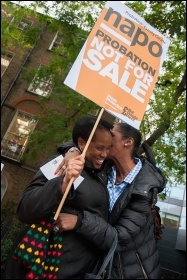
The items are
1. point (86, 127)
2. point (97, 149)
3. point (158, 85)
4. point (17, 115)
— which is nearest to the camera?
point (97, 149)

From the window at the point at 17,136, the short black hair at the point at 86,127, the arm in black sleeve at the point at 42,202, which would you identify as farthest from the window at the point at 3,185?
the arm in black sleeve at the point at 42,202

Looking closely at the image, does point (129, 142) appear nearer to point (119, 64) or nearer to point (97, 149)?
point (97, 149)

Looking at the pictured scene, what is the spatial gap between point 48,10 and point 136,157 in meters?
8.23

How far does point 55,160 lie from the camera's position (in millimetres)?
2186

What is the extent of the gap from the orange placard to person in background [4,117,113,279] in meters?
0.31

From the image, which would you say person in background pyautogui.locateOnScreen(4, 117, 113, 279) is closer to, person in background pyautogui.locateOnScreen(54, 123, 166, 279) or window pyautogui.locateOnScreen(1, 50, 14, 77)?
person in background pyautogui.locateOnScreen(54, 123, 166, 279)

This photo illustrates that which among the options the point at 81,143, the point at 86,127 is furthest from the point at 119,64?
the point at 81,143

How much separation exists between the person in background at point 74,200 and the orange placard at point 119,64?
0.31 meters

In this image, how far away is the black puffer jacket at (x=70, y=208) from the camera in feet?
6.14

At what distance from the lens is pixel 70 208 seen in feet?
6.84

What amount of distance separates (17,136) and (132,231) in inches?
540

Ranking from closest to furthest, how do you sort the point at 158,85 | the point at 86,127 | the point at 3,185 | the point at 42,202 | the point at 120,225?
the point at 42,202 → the point at 120,225 → the point at 86,127 → the point at 158,85 → the point at 3,185

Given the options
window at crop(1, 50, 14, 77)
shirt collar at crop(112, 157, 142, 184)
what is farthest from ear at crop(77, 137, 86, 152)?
window at crop(1, 50, 14, 77)

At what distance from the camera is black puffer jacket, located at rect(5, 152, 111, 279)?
1.87m
